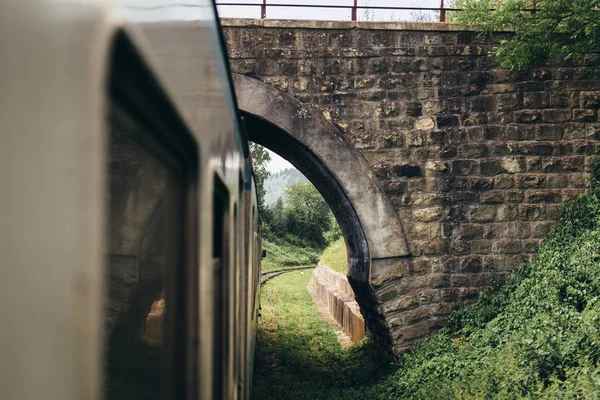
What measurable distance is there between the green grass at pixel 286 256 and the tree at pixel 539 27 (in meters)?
24.6

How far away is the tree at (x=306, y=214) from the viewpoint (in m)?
45.4

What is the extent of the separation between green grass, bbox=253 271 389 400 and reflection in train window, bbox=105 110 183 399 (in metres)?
5.62

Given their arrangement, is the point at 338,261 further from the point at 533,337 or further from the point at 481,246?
the point at 533,337

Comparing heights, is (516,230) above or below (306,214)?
below

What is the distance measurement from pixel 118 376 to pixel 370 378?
6626mm

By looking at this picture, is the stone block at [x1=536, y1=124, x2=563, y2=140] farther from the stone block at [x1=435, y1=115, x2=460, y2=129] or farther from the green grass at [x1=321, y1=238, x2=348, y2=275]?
the green grass at [x1=321, y1=238, x2=348, y2=275]

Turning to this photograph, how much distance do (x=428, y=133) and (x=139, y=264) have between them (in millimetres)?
6148

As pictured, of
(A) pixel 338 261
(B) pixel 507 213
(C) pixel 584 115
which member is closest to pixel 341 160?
(B) pixel 507 213

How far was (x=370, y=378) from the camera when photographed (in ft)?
25.1

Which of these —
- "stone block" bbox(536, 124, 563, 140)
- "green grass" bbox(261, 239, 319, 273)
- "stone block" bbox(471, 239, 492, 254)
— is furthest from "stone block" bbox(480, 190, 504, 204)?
"green grass" bbox(261, 239, 319, 273)

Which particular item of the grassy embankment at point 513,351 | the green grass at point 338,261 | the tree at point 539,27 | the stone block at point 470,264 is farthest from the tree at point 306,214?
the tree at point 539,27

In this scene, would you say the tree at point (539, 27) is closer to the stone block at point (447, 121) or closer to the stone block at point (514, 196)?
the stone block at point (447, 121)

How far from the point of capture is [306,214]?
47.9 metres

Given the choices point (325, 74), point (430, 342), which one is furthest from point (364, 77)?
point (430, 342)
